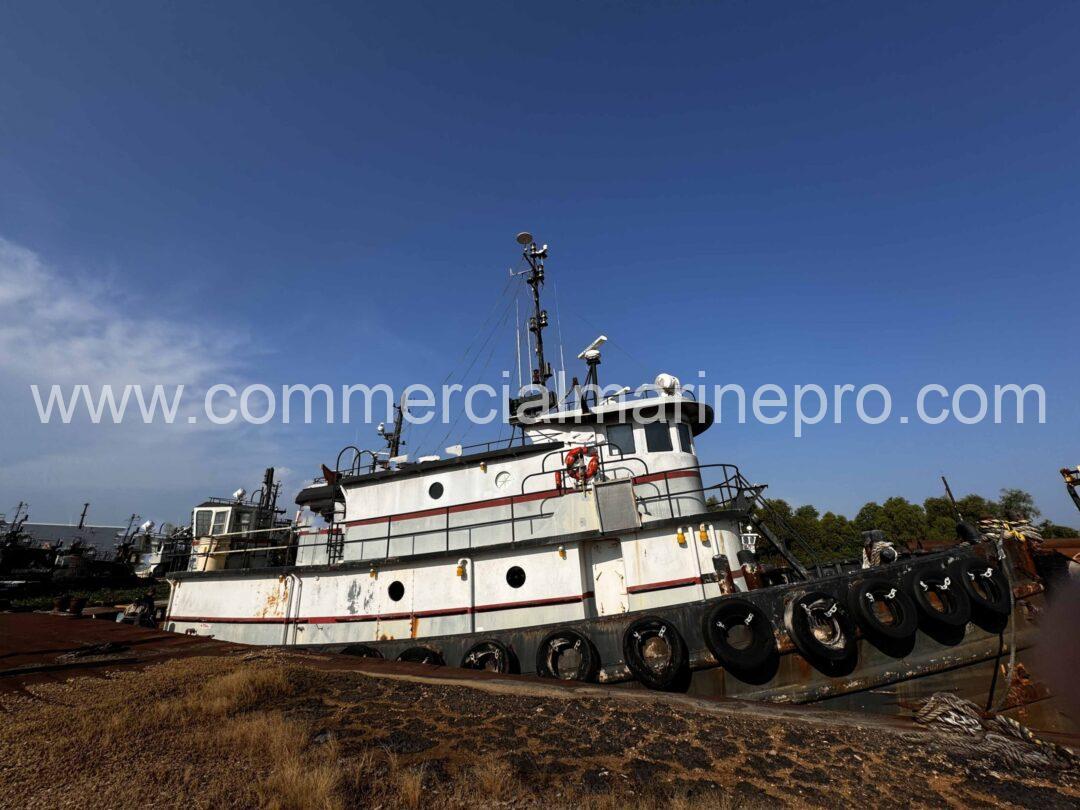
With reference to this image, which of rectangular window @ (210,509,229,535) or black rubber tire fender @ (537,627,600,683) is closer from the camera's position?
black rubber tire fender @ (537,627,600,683)

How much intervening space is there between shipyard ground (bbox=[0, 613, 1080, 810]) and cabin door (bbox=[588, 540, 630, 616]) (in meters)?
3.21

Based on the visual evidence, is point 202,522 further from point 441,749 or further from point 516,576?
point 441,749

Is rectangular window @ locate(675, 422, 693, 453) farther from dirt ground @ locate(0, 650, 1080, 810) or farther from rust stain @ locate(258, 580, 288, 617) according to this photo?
rust stain @ locate(258, 580, 288, 617)

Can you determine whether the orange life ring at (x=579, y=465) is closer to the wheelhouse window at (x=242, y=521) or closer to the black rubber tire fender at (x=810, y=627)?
the black rubber tire fender at (x=810, y=627)

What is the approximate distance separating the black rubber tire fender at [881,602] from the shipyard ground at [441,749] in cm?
172

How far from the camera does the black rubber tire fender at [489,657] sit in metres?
8.83

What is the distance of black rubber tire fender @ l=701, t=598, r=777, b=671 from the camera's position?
7578 mm

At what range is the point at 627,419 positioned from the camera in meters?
11.4

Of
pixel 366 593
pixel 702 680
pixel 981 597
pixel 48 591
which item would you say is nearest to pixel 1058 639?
pixel 981 597

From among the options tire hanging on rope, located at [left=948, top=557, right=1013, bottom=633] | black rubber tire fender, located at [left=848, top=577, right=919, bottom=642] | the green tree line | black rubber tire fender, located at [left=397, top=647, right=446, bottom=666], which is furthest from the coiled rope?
the green tree line

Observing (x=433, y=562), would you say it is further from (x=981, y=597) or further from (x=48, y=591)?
(x=48, y=591)

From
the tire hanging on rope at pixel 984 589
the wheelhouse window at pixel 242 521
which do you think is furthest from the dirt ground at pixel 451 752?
the wheelhouse window at pixel 242 521

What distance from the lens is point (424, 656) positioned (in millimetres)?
9586

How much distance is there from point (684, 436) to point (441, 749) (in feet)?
27.8
